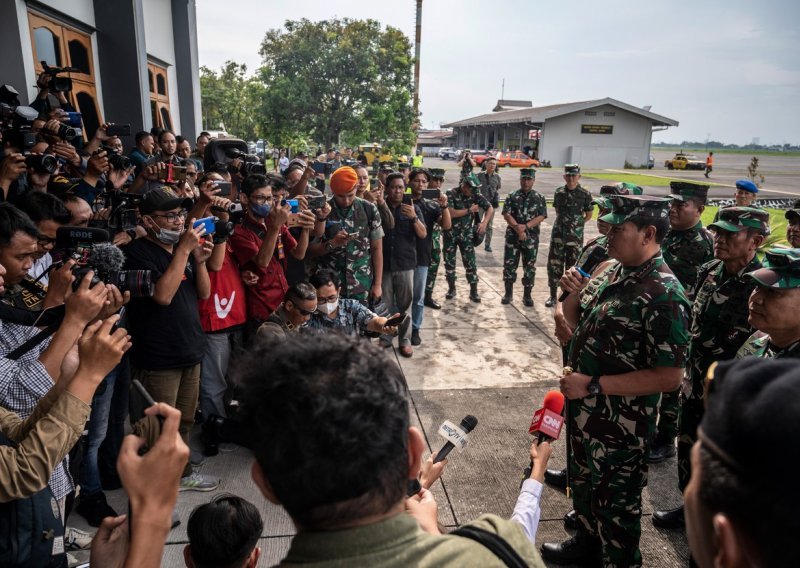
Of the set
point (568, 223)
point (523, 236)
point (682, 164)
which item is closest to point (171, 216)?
point (523, 236)

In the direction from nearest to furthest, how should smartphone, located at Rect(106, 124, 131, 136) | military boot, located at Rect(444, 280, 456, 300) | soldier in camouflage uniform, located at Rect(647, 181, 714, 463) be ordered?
soldier in camouflage uniform, located at Rect(647, 181, 714, 463) < smartphone, located at Rect(106, 124, 131, 136) < military boot, located at Rect(444, 280, 456, 300)

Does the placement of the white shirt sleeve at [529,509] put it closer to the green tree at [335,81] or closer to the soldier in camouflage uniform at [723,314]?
the soldier in camouflage uniform at [723,314]

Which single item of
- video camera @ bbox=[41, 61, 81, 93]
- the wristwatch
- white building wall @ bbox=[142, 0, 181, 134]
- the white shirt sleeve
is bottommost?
the wristwatch

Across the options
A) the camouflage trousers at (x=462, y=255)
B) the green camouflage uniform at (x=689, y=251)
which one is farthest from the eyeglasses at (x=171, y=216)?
the camouflage trousers at (x=462, y=255)

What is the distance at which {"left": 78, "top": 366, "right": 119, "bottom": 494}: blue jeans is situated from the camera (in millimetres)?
3070

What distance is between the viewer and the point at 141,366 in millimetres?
3242

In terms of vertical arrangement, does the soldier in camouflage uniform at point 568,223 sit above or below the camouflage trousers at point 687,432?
above

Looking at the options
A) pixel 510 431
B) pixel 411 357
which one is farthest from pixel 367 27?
pixel 510 431

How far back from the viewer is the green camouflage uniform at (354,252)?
17.0 ft

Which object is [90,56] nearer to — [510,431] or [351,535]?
[510,431]

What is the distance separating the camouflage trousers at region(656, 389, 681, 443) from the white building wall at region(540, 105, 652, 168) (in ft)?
129

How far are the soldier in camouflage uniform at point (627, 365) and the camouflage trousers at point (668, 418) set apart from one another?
59.7 inches

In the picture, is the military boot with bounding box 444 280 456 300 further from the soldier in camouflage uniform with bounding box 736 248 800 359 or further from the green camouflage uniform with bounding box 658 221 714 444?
the soldier in camouflage uniform with bounding box 736 248 800 359

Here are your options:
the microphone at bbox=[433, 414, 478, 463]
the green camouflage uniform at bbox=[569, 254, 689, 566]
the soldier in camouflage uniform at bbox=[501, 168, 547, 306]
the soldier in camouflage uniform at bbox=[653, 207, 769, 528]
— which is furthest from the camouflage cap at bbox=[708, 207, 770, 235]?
the soldier in camouflage uniform at bbox=[501, 168, 547, 306]
